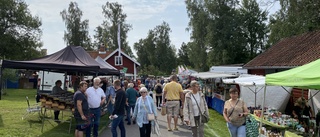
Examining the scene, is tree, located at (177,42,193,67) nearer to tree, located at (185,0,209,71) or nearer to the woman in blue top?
tree, located at (185,0,209,71)

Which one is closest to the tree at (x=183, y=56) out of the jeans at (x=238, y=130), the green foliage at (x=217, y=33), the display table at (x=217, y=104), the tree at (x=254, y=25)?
the tree at (x=254, y=25)

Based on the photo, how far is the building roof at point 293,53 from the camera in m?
16.6

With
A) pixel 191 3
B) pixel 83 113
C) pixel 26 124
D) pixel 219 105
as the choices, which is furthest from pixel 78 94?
pixel 191 3

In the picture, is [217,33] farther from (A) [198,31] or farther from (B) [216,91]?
(B) [216,91]

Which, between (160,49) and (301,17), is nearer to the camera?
(301,17)

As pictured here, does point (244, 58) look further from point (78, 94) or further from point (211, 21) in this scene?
point (78, 94)

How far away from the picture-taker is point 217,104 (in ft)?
→ 53.5

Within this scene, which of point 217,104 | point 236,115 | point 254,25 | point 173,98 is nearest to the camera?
point 236,115

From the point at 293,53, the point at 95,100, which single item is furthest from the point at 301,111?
the point at 293,53

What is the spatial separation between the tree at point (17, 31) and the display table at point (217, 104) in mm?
24896

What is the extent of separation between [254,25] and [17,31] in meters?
33.9

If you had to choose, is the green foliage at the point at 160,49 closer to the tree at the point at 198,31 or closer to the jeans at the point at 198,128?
the tree at the point at 198,31

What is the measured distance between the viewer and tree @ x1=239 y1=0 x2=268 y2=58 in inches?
1869

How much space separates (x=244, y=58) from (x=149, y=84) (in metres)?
22.1
